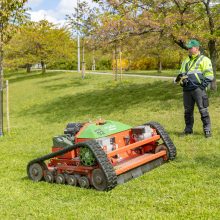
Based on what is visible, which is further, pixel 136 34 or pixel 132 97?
pixel 132 97

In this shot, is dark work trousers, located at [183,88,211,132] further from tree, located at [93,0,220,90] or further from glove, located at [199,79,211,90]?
tree, located at [93,0,220,90]

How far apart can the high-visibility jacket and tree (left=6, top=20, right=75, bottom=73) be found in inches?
1311

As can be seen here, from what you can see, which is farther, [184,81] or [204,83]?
[184,81]

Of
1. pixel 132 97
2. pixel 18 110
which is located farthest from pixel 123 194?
pixel 18 110

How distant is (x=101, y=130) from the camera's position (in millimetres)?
6719

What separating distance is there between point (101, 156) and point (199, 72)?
3866 millimetres

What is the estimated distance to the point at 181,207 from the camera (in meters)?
4.98

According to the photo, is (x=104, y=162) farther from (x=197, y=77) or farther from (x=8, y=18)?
(x=8, y=18)

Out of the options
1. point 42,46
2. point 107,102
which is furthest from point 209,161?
point 42,46

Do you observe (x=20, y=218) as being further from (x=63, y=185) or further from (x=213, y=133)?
(x=213, y=133)

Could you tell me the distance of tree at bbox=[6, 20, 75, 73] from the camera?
4184 centimetres

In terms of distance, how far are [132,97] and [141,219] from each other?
523 inches

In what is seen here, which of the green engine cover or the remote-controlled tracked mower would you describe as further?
the green engine cover

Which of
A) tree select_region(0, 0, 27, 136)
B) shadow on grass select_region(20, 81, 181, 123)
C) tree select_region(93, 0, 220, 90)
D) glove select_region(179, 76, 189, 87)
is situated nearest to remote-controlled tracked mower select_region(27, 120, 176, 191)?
glove select_region(179, 76, 189, 87)
